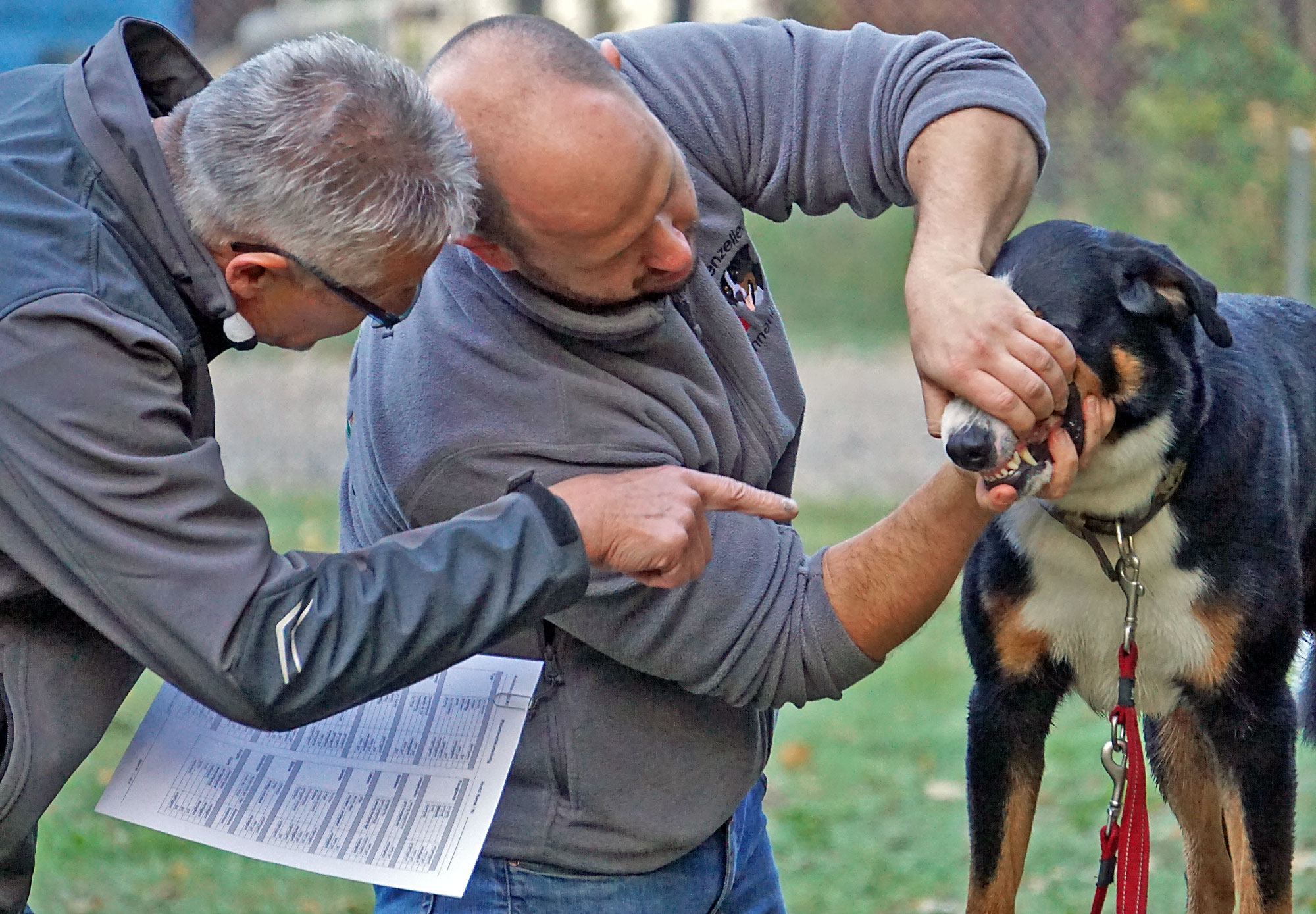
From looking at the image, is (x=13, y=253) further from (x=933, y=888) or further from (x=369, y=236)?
(x=933, y=888)

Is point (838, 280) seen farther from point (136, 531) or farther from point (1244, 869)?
point (136, 531)

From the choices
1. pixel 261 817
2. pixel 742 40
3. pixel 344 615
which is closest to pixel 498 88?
pixel 742 40

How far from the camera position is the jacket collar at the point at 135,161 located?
1723 millimetres

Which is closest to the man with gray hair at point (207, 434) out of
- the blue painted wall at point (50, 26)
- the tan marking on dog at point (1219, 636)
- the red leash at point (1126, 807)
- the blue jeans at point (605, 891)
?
the blue jeans at point (605, 891)

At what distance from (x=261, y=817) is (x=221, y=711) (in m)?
0.46

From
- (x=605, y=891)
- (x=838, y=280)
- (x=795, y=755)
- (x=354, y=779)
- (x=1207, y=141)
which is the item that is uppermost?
(x=354, y=779)

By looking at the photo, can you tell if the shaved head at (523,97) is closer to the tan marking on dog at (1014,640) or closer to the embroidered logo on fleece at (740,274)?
the embroidered logo on fleece at (740,274)

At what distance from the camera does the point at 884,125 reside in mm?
2268

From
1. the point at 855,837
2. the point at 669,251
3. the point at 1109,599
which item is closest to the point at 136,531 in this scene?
the point at 669,251

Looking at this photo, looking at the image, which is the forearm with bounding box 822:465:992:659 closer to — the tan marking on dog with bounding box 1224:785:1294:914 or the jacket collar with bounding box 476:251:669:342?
the jacket collar with bounding box 476:251:669:342

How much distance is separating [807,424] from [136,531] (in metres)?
6.86

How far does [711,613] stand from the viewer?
6.84 feet

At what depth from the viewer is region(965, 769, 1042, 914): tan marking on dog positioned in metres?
2.58

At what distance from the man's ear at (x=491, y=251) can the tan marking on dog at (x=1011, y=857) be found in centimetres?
132
